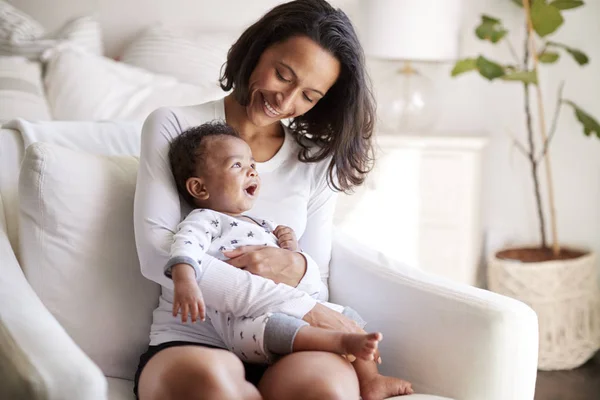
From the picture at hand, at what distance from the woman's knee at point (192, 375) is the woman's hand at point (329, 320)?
164mm

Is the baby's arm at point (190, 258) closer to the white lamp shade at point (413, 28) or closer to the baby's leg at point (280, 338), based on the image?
the baby's leg at point (280, 338)

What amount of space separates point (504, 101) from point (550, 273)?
74 centimetres

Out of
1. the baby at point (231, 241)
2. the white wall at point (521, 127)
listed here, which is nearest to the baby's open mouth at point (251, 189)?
the baby at point (231, 241)

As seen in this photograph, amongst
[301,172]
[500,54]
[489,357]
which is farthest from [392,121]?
[489,357]

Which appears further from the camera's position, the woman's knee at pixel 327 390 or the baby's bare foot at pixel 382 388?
the baby's bare foot at pixel 382 388

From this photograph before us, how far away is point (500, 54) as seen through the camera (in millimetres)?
2764

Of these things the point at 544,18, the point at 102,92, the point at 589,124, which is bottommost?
the point at 589,124

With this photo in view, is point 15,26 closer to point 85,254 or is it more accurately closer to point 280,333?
point 85,254

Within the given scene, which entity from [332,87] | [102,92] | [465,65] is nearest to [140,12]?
[102,92]

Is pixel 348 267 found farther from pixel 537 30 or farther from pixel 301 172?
pixel 537 30

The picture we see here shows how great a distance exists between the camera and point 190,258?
1137mm

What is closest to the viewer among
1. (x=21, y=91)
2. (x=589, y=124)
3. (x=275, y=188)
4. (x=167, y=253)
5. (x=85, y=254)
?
(x=167, y=253)

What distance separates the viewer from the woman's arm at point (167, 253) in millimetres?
1175

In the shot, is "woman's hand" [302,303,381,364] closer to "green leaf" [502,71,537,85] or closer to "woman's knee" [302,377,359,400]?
"woman's knee" [302,377,359,400]
